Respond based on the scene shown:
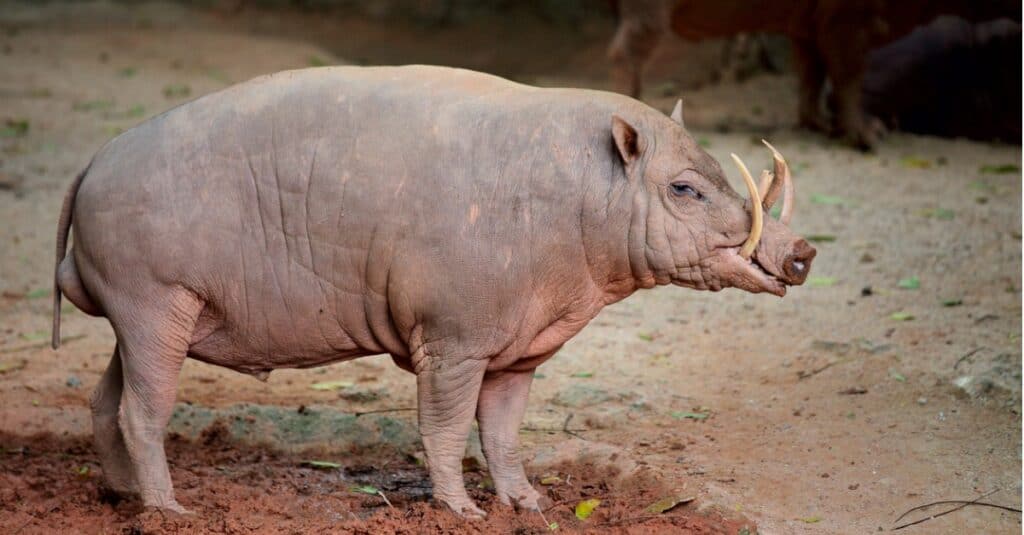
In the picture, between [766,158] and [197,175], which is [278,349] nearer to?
[197,175]

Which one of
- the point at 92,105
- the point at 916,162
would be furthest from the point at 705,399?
the point at 92,105

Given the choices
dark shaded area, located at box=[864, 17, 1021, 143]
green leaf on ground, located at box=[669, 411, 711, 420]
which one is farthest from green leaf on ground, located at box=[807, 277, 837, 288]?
dark shaded area, located at box=[864, 17, 1021, 143]

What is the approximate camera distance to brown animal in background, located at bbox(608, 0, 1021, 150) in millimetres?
11297

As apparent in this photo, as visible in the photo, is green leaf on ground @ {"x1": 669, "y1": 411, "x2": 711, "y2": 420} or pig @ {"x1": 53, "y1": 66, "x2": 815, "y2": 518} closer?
pig @ {"x1": 53, "y1": 66, "x2": 815, "y2": 518}

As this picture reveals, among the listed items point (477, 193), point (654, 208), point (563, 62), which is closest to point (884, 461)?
point (654, 208)

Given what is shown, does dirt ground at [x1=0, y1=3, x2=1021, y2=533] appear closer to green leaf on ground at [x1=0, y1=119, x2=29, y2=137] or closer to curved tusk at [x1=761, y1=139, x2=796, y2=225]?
green leaf on ground at [x1=0, y1=119, x2=29, y2=137]

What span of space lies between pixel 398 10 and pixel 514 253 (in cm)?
1338

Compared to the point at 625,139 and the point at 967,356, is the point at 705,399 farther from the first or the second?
the point at 625,139

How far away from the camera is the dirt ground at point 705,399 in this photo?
4.72 meters

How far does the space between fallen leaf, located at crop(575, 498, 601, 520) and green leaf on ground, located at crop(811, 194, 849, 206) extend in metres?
5.41

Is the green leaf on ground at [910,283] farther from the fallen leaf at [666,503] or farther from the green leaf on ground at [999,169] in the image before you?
the fallen leaf at [666,503]

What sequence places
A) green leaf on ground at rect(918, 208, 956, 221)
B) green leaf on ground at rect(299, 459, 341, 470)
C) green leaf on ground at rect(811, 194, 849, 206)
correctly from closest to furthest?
green leaf on ground at rect(299, 459, 341, 470)
green leaf on ground at rect(918, 208, 956, 221)
green leaf on ground at rect(811, 194, 849, 206)

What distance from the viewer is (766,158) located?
1084cm

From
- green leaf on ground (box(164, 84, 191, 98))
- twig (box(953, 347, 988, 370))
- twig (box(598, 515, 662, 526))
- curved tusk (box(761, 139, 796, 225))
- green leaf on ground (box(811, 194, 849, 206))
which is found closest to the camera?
curved tusk (box(761, 139, 796, 225))
